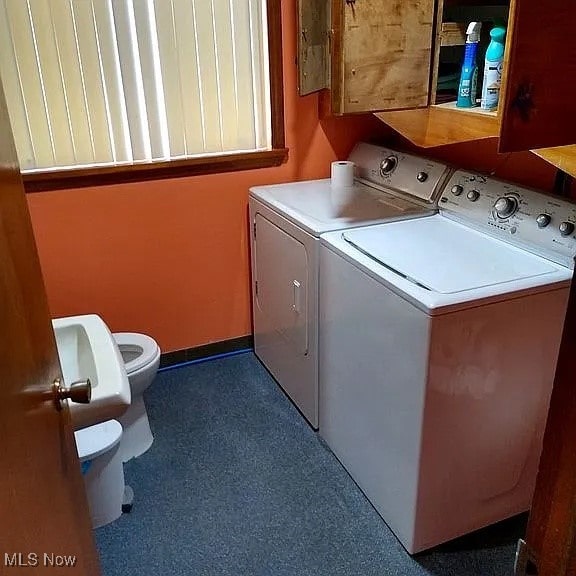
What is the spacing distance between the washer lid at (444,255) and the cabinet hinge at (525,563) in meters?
0.84

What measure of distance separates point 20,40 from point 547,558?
7.50ft

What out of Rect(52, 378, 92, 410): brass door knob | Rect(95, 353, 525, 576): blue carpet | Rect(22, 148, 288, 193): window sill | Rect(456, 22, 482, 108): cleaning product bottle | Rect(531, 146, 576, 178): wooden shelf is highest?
Rect(456, 22, 482, 108): cleaning product bottle

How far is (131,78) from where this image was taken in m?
2.38

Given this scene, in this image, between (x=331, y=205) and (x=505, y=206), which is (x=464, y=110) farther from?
(x=331, y=205)

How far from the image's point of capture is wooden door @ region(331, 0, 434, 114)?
1.91 meters

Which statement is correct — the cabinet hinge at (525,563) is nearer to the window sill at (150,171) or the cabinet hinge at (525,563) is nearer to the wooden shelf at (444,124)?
the wooden shelf at (444,124)

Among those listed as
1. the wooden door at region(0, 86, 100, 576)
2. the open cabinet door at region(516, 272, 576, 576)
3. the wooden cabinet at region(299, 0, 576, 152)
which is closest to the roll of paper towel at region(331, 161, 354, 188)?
the wooden cabinet at region(299, 0, 576, 152)

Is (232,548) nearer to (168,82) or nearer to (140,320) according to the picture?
(140,320)

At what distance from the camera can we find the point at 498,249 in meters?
1.95

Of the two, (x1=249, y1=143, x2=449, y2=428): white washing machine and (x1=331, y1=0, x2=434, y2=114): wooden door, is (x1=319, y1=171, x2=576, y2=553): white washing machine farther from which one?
(x1=331, y1=0, x2=434, y2=114): wooden door

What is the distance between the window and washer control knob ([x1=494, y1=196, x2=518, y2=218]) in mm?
1098

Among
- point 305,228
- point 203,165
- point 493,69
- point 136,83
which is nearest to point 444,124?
point 493,69

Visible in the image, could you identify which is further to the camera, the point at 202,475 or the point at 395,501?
the point at 202,475

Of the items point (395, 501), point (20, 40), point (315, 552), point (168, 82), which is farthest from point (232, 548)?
point (20, 40)
